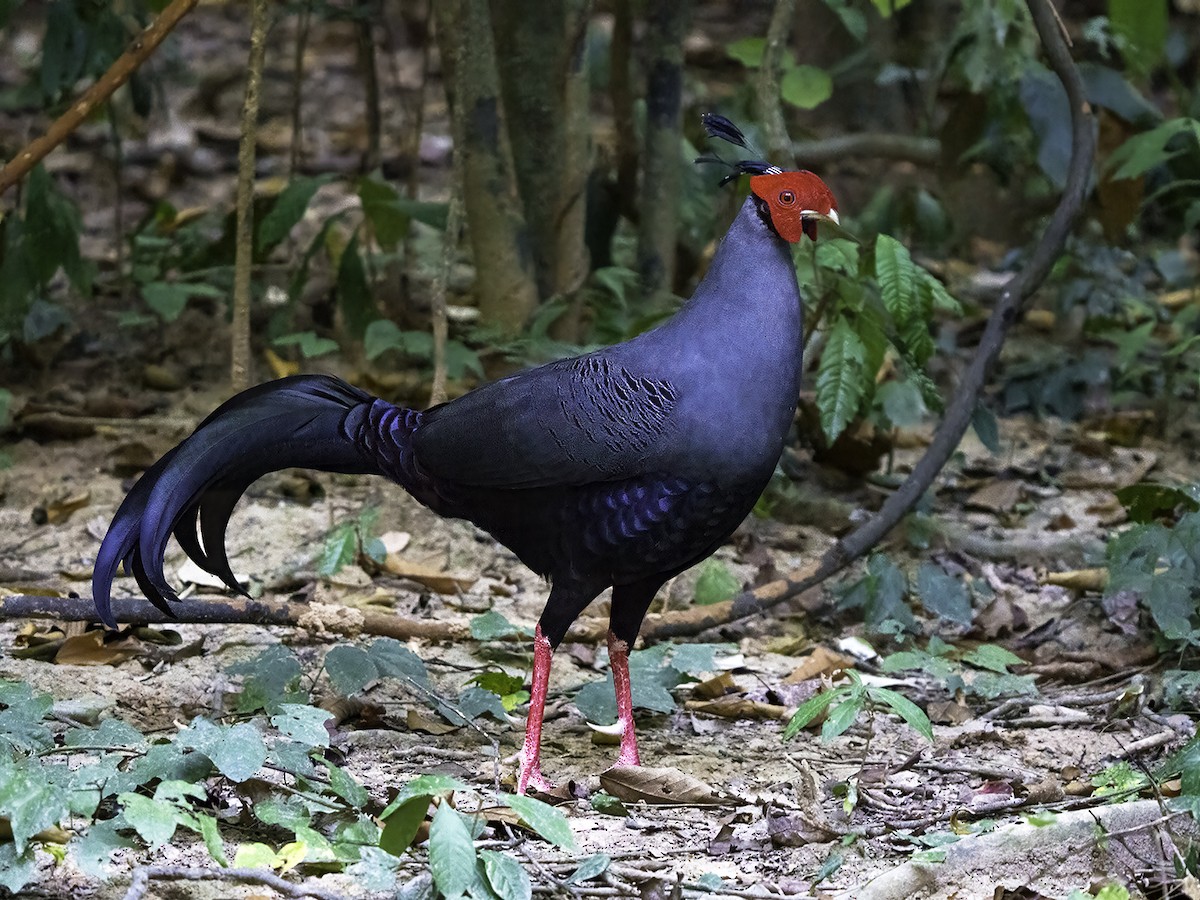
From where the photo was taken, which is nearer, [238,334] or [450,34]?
[238,334]

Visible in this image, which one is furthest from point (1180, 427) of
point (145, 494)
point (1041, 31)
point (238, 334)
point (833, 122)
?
point (145, 494)

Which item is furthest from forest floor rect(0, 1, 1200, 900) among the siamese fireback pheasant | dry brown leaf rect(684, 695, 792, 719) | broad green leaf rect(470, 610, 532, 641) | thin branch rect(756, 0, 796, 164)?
thin branch rect(756, 0, 796, 164)

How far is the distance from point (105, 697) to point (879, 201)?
13.7 ft

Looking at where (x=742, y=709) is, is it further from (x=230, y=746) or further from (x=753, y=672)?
(x=230, y=746)

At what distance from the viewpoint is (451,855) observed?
234 centimetres

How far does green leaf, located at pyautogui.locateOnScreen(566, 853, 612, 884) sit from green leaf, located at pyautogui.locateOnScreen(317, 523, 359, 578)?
5.46 feet

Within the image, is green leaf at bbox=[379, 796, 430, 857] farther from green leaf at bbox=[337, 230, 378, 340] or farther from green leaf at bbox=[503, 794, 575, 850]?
green leaf at bbox=[337, 230, 378, 340]

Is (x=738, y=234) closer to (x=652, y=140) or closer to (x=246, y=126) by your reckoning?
(x=246, y=126)

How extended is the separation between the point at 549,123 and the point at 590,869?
332 cm

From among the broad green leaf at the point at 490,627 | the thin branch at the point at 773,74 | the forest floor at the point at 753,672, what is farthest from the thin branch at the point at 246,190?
the thin branch at the point at 773,74

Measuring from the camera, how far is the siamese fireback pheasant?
3.05 m

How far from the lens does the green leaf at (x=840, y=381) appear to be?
414 cm

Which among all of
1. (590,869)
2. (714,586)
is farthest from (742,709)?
(590,869)

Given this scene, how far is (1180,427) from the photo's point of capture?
583 centimetres
